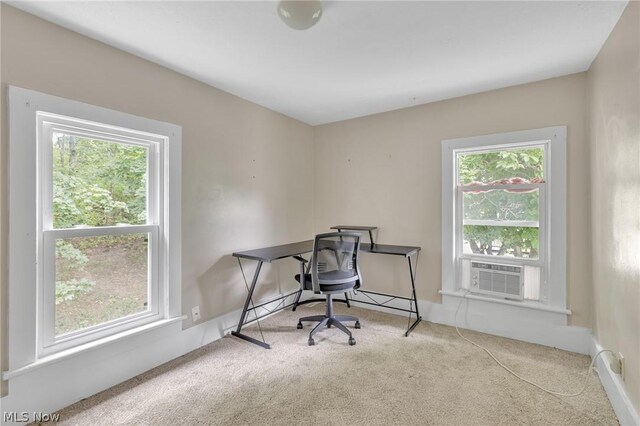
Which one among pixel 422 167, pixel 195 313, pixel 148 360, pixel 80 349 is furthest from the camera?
pixel 422 167

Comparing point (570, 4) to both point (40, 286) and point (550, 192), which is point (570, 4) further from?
point (40, 286)

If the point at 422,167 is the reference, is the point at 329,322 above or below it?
below

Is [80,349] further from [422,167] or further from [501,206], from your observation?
[501,206]

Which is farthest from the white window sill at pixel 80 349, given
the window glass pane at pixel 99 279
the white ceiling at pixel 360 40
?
the white ceiling at pixel 360 40

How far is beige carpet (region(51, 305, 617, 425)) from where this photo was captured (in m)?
1.69

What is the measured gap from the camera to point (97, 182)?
6.57 feet

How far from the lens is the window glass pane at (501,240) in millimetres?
2648

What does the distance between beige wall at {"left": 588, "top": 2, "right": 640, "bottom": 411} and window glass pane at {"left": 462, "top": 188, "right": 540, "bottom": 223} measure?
44 cm

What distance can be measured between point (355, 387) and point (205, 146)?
7.39ft

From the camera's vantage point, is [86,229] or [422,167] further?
[422,167]

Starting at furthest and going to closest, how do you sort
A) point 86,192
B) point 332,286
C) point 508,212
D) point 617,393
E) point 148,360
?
point 508,212 < point 332,286 < point 148,360 < point 86,192 < point 617,393

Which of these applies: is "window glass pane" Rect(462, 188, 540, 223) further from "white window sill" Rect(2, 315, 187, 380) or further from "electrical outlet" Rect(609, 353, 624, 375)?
"white window sill" Rect(2, 315, 187, 380)

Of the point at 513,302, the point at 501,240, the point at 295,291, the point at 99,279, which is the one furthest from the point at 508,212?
the point at 99,279

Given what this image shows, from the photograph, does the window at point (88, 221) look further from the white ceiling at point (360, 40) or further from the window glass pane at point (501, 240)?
the window glass pane at point (501, 240)
